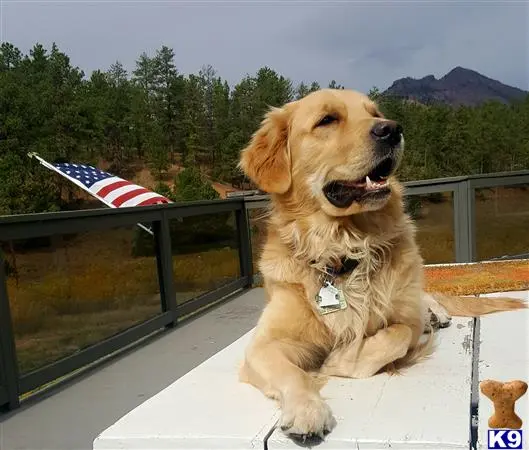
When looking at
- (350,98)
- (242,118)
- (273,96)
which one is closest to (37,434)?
(350,98)

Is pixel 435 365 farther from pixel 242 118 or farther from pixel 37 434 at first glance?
pixel 242 118

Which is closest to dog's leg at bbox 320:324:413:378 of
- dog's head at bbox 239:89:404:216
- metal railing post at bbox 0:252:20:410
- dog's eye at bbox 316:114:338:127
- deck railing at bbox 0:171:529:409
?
dog's head at bbox 239:89:404:216

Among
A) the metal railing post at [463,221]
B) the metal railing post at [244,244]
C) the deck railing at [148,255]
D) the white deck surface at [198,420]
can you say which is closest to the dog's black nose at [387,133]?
the white deck surface at [198,420]

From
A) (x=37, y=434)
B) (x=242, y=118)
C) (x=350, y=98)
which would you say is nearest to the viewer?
(x=350, y=98)

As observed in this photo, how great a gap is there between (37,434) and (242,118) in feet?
124

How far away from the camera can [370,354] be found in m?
1.75

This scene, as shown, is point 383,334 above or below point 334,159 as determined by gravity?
below

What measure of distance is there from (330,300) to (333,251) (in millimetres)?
246

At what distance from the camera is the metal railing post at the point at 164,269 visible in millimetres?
5398

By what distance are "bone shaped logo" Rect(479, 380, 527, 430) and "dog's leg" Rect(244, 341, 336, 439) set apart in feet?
1.26

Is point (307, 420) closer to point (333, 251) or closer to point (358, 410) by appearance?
point (358, 410)

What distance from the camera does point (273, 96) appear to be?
3597 cm

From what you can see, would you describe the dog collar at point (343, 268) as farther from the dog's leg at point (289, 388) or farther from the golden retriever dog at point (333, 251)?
the dog's leg at point (289, 388)

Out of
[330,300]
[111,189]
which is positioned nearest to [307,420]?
[330,300]
